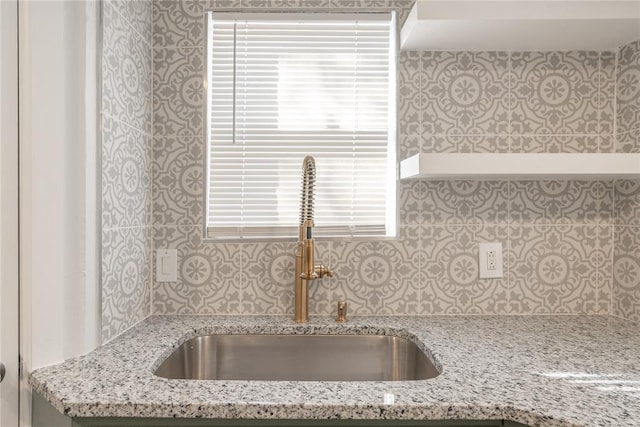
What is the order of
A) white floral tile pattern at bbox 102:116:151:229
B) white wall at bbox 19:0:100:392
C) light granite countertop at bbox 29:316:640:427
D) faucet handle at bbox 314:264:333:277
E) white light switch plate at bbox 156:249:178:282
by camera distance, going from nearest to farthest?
light granite countertop at bbox 29:316:640:427, white wall at bbox 19:0:100:392, white floral tile pattern at bbox 102:116:151:229, faucet handle at bbox 314:264:333:277, white light switch plate at bbox 156:249:178:282

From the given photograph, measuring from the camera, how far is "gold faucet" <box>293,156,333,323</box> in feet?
4.38

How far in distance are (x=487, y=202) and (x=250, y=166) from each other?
77cm

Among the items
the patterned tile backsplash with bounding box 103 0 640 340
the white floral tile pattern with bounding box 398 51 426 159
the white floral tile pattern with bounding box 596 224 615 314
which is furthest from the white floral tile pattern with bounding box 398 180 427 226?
the white floral tile pattern with bounding box 596 224 615 314

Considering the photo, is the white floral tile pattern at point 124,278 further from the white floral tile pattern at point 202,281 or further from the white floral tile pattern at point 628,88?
the white floral tile pattern at point 628,88

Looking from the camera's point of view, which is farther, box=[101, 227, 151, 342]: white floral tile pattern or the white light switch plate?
the white light switch plate

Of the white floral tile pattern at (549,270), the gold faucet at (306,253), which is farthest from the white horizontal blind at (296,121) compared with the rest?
the white floral tile pattern at (549,270)

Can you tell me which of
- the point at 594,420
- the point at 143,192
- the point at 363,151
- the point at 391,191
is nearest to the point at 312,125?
the point at 363,151

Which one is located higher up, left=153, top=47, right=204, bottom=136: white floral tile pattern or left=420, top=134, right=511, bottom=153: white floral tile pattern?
left=153, top=47, right=204, bottom=136: white floral tile pattern

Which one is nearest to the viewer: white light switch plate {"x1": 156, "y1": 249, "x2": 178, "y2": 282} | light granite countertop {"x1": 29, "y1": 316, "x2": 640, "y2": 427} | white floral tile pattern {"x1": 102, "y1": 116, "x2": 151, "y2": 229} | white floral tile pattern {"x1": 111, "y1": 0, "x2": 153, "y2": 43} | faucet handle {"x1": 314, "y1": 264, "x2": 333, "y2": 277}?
light granite countertop {"x1": 29, "y1": 316, "x2": 640, "y2": 427}

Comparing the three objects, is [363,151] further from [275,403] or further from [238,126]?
[275,403]

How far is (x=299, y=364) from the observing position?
133cm

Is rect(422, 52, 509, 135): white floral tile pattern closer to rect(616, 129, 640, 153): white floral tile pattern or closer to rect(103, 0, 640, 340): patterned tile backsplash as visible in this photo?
rect(103, 0, 640, 340): patterned tile backsplash

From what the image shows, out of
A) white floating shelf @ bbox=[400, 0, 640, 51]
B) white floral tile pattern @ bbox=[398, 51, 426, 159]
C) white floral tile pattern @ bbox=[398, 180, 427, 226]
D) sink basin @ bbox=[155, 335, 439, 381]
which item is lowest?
sink basin @ bbox=[155, 335, 439, 381]

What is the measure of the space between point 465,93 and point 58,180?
3.86 feet
